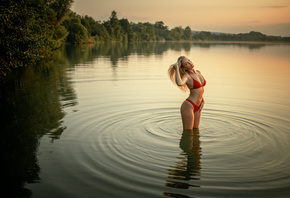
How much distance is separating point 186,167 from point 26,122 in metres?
5.80

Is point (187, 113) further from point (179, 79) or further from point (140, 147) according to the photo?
point (140, 147)

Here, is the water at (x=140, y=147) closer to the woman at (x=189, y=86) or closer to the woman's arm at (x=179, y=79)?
the woman at (x=189, y=86)

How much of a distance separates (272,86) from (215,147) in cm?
1095

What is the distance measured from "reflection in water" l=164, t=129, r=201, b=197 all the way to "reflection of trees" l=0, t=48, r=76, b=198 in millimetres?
2795

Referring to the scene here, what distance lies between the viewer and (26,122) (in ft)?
26.7

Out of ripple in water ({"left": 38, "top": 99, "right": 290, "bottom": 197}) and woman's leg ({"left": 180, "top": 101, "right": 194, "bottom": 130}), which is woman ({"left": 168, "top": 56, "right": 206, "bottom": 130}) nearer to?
woman's leg ({"left": 180, "top": 101, "right": 194, "bottom": 130})

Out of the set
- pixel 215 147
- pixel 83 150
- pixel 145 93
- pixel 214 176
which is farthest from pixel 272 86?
pixel 83 150

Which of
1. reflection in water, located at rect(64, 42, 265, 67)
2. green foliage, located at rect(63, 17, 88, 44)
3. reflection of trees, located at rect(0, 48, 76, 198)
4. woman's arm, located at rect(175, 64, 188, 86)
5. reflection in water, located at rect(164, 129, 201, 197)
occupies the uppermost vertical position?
green foliage, located at rect(63, 17, 88, 44)

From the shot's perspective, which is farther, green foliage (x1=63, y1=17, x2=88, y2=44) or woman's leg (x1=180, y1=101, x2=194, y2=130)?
green foliage (x1=63, y1=17, x2=88, y2=44)

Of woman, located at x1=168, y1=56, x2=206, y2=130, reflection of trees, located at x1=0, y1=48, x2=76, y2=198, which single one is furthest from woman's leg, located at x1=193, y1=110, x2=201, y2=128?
reflection of trees, located at x1=0, y1=48, x2=76, y2=198

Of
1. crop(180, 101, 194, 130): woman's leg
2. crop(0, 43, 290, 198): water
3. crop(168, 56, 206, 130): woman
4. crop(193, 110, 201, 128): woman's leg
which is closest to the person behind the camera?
crop(0, 43, 290, 198): water

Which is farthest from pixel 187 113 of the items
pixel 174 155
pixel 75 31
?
pixel 75 31

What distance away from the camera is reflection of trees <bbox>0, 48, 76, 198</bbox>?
5.03 m

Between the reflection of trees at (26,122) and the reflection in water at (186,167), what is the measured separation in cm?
279
